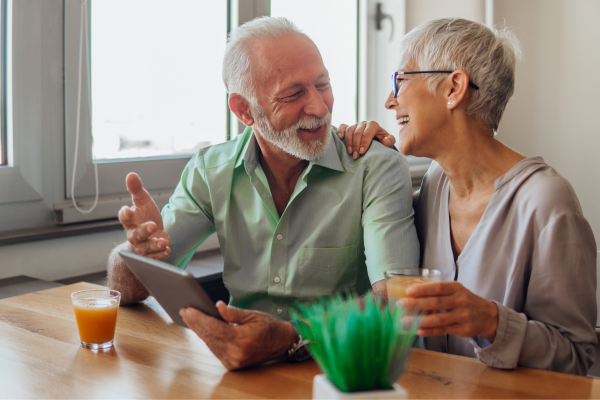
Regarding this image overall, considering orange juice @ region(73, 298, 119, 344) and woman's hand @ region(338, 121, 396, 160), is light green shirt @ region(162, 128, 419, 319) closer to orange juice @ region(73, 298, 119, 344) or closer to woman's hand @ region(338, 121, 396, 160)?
woman's hand @ region(338, 121, 396, 160)

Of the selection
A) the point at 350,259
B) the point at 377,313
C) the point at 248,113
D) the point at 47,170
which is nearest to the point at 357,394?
the point at 377,313

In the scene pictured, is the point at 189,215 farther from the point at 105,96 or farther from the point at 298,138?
the point at 105,96

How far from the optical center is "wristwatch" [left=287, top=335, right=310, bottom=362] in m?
1.08

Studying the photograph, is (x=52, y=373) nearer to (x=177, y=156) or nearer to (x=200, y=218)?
(x=200, y=218)

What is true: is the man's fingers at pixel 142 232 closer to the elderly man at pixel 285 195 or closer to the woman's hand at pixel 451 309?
the elderly man at pixel 285 195

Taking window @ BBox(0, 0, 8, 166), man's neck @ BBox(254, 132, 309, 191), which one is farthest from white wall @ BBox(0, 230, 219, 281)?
man's neck @ BBox(254, 132, 309, 191)

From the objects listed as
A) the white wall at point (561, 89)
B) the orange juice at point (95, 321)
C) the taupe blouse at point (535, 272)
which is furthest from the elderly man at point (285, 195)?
the white wall at point (561, 89)

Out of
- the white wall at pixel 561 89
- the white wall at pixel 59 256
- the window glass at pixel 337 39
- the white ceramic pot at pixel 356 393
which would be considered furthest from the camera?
the white wall at pixel 561 89

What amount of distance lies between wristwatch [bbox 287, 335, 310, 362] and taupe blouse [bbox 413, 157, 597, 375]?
1.09 ft

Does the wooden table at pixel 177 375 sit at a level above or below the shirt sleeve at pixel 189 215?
below

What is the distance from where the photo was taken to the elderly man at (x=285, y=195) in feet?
5.28

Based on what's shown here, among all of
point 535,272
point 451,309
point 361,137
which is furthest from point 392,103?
point 451,309

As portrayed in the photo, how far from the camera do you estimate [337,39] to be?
3.56 m

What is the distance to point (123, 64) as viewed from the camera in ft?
7.45
